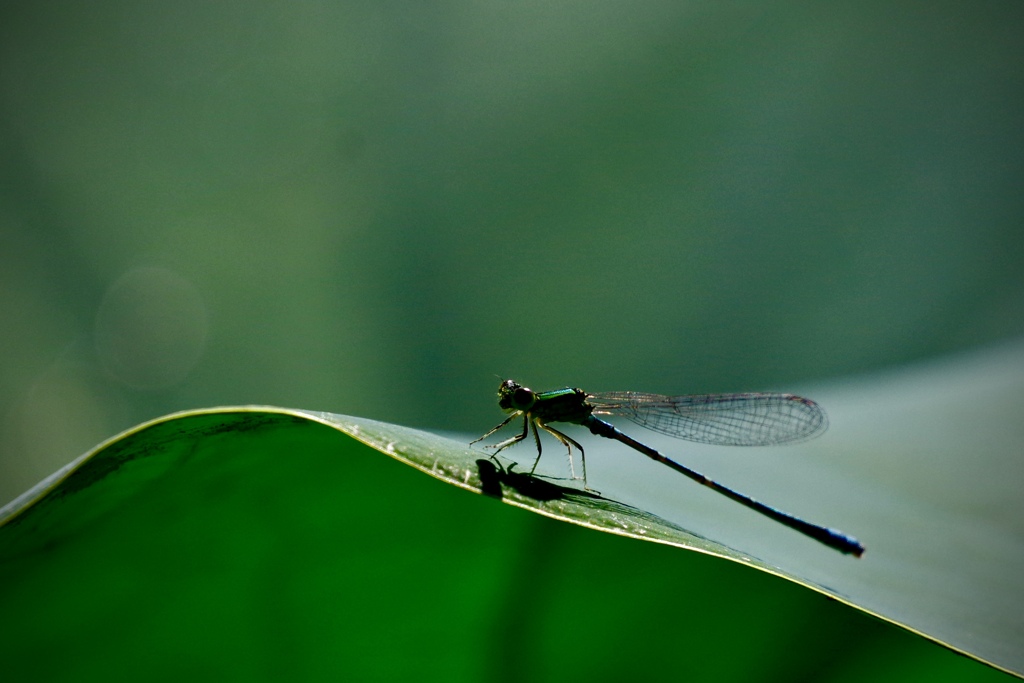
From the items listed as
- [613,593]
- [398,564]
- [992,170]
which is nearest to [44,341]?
[398,564]

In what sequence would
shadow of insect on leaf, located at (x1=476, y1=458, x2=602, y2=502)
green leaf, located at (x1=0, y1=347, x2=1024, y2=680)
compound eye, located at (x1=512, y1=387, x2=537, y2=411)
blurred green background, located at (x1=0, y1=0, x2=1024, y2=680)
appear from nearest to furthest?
1. green leaf, located at (x1=0, y1=347, x2=1024, y2=680)
2. shadow of insect on leaf, located at (x1=476, y1=458, x2=602, y2=502)
3. compound eye, located at (x1=512, y1=387, x2=537, y2=411)
4. blurred green background, located at (x1=0, y1=0, x2=1024, y2=680)

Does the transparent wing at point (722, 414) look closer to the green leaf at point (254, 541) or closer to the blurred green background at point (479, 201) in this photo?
the blurred green background at point (479, 201)

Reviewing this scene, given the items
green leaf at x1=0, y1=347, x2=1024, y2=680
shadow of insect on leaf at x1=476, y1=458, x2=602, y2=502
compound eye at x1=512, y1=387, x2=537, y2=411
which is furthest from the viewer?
compound eye at x1=512, y1=387, x2=537, y2=411

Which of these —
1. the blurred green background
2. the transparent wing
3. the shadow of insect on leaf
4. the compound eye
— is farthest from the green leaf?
the blurred green background

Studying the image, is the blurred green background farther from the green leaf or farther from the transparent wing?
the green leaf

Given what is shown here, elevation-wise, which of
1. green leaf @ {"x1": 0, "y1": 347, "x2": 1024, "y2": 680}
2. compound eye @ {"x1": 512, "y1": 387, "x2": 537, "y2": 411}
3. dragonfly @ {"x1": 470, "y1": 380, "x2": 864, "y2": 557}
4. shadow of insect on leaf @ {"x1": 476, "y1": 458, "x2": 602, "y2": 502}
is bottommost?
green leaf @ {"x1": 0, "y1": 347, "x2": 1024, "y2": 680}

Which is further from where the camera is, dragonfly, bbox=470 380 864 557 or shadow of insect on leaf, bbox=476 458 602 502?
dragonfly, bbox=470 380 864 557
